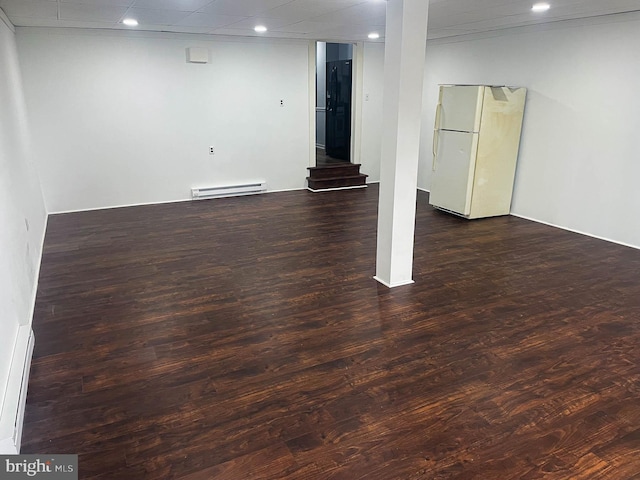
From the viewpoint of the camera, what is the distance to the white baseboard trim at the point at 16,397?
1910 millimetres

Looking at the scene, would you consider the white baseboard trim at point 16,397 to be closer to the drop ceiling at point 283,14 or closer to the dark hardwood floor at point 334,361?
the dark hardwood floor at point 334,361

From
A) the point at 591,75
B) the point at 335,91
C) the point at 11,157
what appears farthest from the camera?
the point at 335,91

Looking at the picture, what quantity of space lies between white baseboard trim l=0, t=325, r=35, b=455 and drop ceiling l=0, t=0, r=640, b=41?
3.07m

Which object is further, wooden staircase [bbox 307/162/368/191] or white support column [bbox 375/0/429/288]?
wooden staircase [bbox 307/162/368/191]

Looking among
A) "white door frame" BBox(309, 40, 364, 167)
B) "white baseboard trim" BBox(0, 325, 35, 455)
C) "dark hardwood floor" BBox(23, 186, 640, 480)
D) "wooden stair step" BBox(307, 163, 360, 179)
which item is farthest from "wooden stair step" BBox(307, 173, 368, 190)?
"white baseboard trim" BBox(0, 325, 35, 455)

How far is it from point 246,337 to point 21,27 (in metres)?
5.07

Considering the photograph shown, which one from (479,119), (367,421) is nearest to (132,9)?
(479,119)

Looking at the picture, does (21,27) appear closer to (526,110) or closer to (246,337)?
(246,337)

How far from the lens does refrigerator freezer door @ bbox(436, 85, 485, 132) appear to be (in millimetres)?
5471

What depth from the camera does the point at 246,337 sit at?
3.08 metres

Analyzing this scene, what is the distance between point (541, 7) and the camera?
4352mm

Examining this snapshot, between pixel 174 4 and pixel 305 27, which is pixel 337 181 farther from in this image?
pixel 174 4

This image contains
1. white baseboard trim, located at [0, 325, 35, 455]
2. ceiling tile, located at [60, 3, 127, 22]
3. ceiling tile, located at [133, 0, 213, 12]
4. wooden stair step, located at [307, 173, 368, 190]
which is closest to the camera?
white baseboard trim, located at [0, 325, 35, 455]

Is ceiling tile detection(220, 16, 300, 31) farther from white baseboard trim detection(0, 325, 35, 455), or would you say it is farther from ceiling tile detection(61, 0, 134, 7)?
white baseboard trim detection(0, 325, 35, 455)
